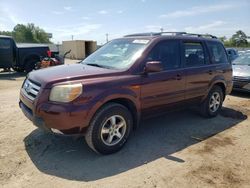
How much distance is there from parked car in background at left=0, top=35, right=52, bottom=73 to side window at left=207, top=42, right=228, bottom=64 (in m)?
10.4

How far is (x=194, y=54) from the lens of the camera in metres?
5.71

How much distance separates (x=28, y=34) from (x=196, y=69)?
231 feet

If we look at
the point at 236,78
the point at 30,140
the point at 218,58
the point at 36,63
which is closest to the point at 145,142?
the point at 30,140

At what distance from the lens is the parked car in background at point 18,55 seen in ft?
43.5

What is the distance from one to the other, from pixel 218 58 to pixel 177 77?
5.96ft

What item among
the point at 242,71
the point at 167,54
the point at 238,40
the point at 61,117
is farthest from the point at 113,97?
the point at 238,40

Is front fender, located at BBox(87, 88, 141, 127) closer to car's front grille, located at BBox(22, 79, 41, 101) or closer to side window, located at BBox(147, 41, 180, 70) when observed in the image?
side window, located at BBox(147, 41, 180, 70)

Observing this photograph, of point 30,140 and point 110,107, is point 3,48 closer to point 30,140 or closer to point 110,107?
point 30,140

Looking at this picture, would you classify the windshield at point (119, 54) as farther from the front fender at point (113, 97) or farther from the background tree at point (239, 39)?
the background tree at point (239, 39)

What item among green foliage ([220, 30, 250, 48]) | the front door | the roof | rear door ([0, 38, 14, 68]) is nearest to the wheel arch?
the front door

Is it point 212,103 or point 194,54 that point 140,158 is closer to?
point 194,54

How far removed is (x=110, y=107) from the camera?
4.07m

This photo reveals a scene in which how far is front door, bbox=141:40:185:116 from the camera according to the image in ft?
15.1

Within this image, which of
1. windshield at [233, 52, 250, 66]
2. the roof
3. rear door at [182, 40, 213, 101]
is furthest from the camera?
windshield at [233, 52, 250, 66]
